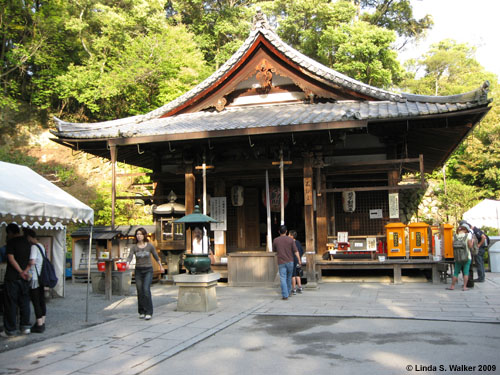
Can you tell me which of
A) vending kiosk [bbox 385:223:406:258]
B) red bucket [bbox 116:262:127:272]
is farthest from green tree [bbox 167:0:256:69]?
red bucket [bbox 116:262:127:272]

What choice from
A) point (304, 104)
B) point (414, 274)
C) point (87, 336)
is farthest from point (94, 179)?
point (87, 336)

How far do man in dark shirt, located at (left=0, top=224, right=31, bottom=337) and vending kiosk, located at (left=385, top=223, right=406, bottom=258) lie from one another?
938 cm

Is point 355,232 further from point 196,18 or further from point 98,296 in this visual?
point 196,18

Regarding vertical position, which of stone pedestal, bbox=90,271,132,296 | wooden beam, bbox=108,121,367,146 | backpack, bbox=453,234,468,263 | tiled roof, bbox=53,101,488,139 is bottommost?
stone pedestal, bbox=90,271,132,296

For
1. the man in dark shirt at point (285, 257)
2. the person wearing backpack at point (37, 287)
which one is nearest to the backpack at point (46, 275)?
the person wearing backpack at point (37, 287)

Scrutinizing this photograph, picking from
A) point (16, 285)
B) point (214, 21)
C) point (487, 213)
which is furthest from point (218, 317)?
point (214, 21)

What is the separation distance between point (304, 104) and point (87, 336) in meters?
10.4

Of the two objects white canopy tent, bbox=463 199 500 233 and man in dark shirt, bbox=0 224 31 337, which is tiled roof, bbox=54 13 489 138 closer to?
man in dark shirt, bbox=0 224 31 337

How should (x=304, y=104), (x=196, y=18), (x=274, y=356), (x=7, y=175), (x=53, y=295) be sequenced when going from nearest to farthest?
(x=274, y=356), (x=7, y=175), (x=53, y=295), (x=304, y=104), (x=196, y=18)

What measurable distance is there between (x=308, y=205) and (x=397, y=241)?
2.72m

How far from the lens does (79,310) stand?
9.41 metres

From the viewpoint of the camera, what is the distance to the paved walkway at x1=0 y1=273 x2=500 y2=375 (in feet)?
17.8

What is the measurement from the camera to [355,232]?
15203 mm

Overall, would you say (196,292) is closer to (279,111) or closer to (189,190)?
(189,190)
